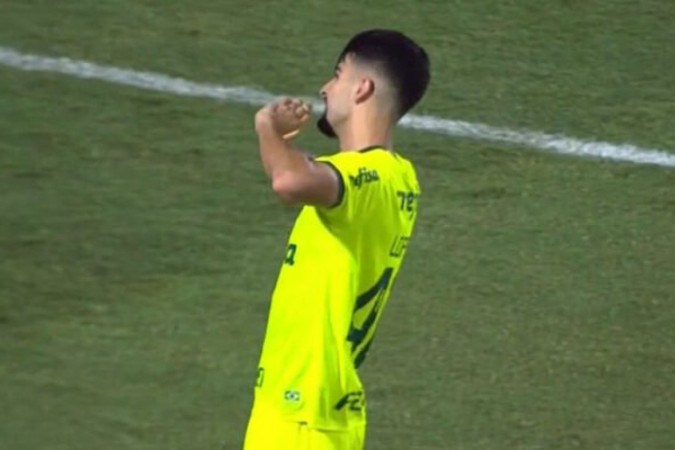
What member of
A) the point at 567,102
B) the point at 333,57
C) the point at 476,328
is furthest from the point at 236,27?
the point at 476,328

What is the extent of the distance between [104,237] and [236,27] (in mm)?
2108

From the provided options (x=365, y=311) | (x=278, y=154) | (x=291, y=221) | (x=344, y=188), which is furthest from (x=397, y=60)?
(x=291, y=221)

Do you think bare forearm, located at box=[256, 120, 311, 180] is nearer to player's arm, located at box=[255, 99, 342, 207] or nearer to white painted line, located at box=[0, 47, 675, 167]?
player's arm, located at box=[255, 99, 342, 207]

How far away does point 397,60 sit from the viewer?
16.6 feet

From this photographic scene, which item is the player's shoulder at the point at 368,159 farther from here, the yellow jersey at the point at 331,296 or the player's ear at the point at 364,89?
the player's ear at the point at 364,89

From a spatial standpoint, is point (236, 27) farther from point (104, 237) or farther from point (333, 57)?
point (104, 237)

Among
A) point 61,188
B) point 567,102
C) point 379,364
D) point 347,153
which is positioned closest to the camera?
point 347,153

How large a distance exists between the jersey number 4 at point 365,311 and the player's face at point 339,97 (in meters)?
0.41

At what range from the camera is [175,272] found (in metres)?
8.01

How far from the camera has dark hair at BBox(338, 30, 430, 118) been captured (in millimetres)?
5055

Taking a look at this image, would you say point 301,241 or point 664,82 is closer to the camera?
point 301,241

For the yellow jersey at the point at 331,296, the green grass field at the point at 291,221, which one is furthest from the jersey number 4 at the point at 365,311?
the green grass field at the point at 291,221

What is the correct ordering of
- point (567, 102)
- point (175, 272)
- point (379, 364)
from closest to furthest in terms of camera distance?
1. point (379, 364)
2. point (175, 272)
3. point (567, 102)

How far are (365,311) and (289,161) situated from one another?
24.9 inches
